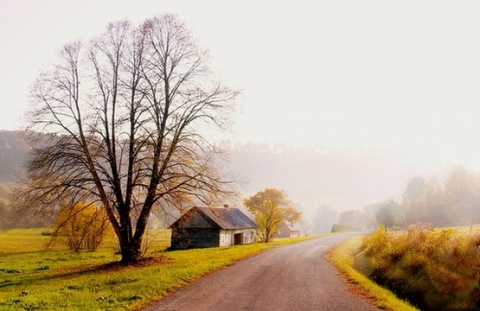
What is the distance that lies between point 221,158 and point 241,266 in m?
6.58

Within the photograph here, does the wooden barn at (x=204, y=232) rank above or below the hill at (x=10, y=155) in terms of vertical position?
below

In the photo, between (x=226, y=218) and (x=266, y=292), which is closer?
(x=266, y=292)

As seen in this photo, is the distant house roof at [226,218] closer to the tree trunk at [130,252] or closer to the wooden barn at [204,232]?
the wooden barn at [204,232]

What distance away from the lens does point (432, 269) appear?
48.9ft

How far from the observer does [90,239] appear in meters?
47.6

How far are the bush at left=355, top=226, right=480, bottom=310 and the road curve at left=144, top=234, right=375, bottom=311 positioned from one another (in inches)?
110

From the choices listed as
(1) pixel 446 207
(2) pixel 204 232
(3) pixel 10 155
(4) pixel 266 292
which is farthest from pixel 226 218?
(3) pixel 10 155

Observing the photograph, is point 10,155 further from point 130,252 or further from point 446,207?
point 130,252

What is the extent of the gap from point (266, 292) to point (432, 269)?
7275mm

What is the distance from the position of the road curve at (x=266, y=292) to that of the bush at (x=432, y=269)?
2.79m

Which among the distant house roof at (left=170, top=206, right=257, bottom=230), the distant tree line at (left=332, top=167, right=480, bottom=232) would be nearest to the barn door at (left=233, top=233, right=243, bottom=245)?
the distant house roof at (left=170, top=206, right=257, bottom=230)

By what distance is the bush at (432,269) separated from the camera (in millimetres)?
13367

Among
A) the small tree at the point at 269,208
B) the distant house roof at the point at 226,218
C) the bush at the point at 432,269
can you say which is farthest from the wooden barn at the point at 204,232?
the bush at the point at 432,269

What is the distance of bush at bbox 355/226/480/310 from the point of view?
43.9 feet
